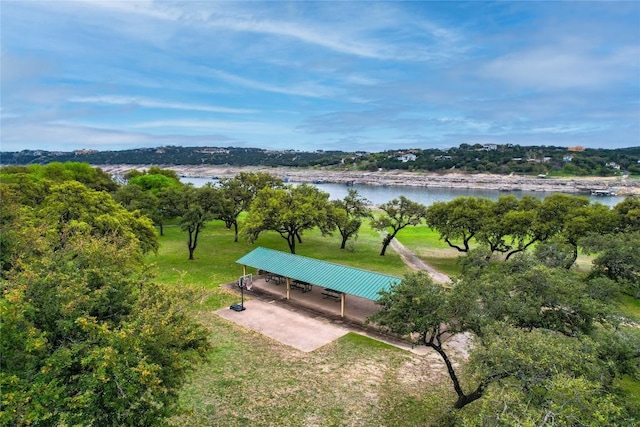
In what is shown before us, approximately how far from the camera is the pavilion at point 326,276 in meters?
18.6

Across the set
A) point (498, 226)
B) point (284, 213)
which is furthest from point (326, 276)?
point (498, 226)

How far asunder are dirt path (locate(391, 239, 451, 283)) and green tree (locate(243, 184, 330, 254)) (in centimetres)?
792

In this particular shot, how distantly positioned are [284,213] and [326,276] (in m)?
9.71

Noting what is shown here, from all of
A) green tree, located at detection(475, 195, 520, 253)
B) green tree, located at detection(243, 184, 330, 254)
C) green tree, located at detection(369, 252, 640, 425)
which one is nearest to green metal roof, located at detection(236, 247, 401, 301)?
green tree, located at detection(243, 184, 330, 254)

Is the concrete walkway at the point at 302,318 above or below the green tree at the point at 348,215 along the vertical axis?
below

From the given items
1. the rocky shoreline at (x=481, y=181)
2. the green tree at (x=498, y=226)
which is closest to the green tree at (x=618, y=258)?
the green tree at (x=498, y=226)

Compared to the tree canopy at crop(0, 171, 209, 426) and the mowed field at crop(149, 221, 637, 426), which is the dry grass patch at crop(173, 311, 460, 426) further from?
the tree canopy at crop(0, 171, 209, 426)

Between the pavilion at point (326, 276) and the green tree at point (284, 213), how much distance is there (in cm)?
402

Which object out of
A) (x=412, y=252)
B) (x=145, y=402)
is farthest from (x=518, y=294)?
(x=412, y=252)

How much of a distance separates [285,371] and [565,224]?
2291 cm

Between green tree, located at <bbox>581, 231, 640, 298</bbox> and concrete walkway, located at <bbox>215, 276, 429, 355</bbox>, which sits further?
green tree, located at <bbox>581, 231, 640, 298</bbox>

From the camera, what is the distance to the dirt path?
90.2ft

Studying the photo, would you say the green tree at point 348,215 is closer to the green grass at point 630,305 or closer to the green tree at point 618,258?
the green tree at point 618,258

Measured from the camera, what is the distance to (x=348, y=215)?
37125 mm
